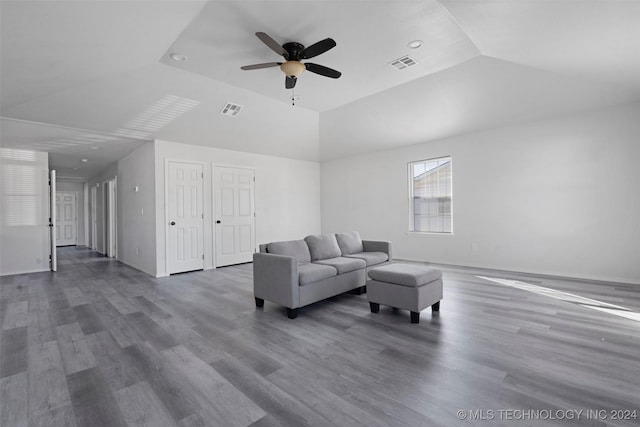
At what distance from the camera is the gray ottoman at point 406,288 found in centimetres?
305

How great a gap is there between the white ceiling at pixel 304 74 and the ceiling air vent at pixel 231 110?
0.11 meters

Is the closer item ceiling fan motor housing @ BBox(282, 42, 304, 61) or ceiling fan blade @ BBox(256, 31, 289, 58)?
ceiling fan blade @ BBox(256, 31, 289, 58)

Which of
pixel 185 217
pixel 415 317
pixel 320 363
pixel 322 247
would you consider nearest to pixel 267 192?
pixel 185 217

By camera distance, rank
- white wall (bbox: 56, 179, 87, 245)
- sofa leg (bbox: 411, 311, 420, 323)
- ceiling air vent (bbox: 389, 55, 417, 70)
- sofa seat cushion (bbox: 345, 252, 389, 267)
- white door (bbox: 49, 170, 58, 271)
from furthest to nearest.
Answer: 1. white wall (bbox: 56, 179, 87, 245)
2. white door (bbox: 49, 170, 58, 271)
3. sofa seat cushion (bbox: 345, 252, 389, 267)
4. ceiling air vent (bbox: 389, 55, 417, 70)
5. sofa leg (bbox: 411, 311, 420, 323)

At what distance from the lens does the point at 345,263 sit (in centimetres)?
391

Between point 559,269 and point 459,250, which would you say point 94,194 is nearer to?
point 459,250

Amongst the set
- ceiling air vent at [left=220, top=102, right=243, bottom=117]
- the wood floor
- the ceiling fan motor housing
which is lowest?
the wood floor

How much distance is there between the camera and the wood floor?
1.72m

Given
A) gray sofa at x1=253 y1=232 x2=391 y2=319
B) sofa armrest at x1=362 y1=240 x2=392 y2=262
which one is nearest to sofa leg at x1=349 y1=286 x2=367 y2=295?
gray sofa at x1=253 y1=232 x2=391 y2=319

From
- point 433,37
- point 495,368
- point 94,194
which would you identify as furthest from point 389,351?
point 94,194

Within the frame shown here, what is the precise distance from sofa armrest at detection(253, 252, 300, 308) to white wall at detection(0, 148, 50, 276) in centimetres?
575

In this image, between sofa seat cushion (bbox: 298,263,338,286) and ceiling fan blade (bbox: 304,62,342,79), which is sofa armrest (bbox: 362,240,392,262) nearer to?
sofa seat cushion (bbox: 298,263,338,286)

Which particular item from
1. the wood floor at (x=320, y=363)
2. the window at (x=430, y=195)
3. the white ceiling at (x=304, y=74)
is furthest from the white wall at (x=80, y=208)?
the window at (x=430, y=195)

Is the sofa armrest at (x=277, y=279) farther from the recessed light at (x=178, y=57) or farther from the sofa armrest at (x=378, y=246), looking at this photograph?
the recessed light at (x=178, y=57)
